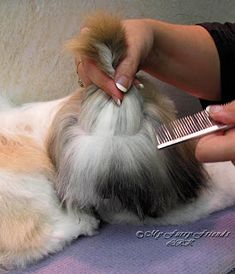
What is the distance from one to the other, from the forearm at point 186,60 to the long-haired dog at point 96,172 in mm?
174

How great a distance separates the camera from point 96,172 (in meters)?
0.80

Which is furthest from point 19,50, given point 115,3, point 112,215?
point 112,215

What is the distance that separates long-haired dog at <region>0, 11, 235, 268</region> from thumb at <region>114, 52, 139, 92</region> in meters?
0.01

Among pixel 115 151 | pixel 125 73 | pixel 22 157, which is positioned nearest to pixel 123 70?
pixel 125 73

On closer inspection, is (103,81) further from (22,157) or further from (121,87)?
(22,157)

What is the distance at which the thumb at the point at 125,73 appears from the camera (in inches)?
30.8

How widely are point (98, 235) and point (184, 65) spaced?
438 millimetres

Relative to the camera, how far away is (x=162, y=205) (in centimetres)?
87

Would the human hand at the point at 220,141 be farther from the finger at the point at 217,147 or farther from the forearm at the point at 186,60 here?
the forearm at the point at 186,60

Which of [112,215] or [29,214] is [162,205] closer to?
[112,215]

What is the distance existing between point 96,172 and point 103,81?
0.15 meters

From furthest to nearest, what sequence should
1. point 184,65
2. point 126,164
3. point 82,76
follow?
point 184,65
point 82,76
point 126,164

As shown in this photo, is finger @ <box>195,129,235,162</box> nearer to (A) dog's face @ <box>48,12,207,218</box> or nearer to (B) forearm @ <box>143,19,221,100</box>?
(A) dog's face @ <box>48,12,207,218</box>

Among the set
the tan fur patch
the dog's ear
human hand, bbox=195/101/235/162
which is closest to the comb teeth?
human hand, bbox=195/101/235/162
